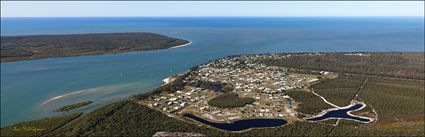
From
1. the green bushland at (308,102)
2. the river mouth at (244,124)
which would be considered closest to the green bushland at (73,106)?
the river mouth at (244,124)

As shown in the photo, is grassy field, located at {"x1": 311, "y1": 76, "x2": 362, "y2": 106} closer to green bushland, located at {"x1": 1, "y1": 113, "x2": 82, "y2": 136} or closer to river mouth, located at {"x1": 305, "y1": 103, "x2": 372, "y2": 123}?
river mouth, located at {"x1": 305, "y1": 103, "x2": 372, "y2": 123}

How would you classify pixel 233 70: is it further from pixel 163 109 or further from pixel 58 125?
pixel 58 125

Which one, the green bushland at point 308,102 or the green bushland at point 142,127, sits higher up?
the green bushland at point 308,102

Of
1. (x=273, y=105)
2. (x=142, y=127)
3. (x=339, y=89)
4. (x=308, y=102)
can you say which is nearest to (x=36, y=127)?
(x=142, y=127)

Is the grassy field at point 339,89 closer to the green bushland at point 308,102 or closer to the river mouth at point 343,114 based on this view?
the river mouth at point 343,114

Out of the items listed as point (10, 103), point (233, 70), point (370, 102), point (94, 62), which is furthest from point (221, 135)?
point (94, 62)
